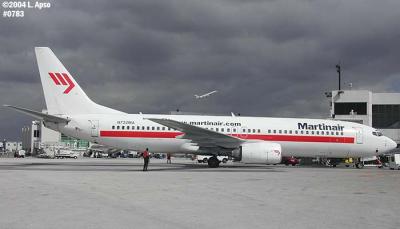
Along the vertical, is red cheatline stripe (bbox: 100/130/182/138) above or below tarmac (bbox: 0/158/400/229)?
above

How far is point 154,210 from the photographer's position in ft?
34.8

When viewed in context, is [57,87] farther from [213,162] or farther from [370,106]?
[370,106]

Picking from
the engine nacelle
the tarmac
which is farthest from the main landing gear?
the tarmac

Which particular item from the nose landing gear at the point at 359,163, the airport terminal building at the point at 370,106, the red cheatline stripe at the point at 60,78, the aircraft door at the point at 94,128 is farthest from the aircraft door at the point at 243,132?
the airport terminal building at the point at 370,106

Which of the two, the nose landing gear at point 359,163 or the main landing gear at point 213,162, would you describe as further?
the nose landing gear at point 359,163

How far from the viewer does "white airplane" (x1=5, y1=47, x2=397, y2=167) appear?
100 feet

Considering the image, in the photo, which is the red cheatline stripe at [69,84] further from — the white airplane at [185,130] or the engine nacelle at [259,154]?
the engine nacelle at [259,154]

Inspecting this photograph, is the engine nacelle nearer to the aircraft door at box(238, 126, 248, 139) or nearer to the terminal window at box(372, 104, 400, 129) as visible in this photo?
the aircraft door at box(238, 126, 248, 139)

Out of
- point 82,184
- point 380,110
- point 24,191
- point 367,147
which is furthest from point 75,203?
point 380,110

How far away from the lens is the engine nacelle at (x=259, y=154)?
92.3ft

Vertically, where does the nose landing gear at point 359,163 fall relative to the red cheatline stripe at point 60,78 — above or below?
below

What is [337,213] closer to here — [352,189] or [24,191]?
[352,189]

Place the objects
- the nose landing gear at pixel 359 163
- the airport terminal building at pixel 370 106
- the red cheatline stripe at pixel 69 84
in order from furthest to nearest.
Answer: the airport terminal building at pixel 370 106
the nose landing gear at pixel 359 163
the red cheatline stripe at pixel 69 84

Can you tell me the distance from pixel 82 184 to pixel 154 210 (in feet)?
23.1
